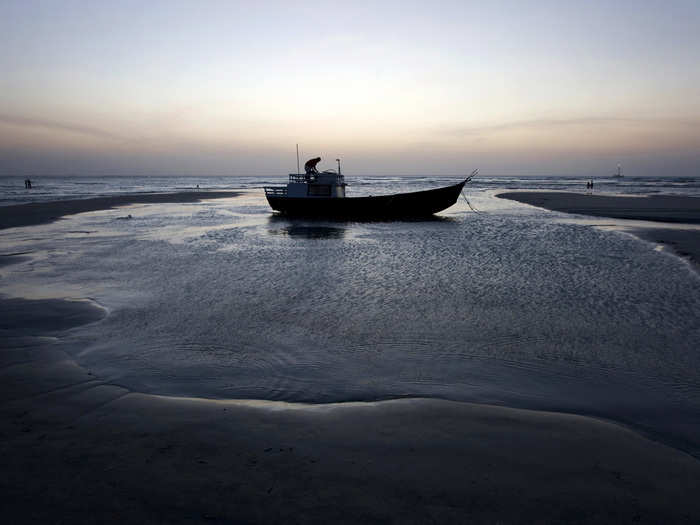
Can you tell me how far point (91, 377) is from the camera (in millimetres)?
4840

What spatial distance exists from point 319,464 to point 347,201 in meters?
24.6

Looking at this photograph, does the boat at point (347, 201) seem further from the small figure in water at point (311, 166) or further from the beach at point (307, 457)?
the beach at point (307, 457)

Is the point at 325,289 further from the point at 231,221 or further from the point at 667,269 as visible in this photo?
the point at 231,221

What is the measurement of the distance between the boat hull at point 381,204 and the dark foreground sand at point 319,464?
2314cm

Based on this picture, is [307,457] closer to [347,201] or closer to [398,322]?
[398,322]

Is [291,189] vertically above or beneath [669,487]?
above

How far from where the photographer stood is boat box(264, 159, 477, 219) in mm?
27022

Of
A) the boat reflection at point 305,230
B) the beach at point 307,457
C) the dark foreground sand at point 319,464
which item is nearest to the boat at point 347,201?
the boat reflection at point 305,230

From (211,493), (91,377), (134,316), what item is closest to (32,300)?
(134,316)

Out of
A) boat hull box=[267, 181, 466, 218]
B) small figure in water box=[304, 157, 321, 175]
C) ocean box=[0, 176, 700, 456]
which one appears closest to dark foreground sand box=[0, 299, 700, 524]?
ocean box=[0, 176, 700, 456]

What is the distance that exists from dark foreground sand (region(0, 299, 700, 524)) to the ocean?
438mm

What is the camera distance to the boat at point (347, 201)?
27.0 m

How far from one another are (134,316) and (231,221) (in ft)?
62.2

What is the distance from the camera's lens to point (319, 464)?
3.21 metres
